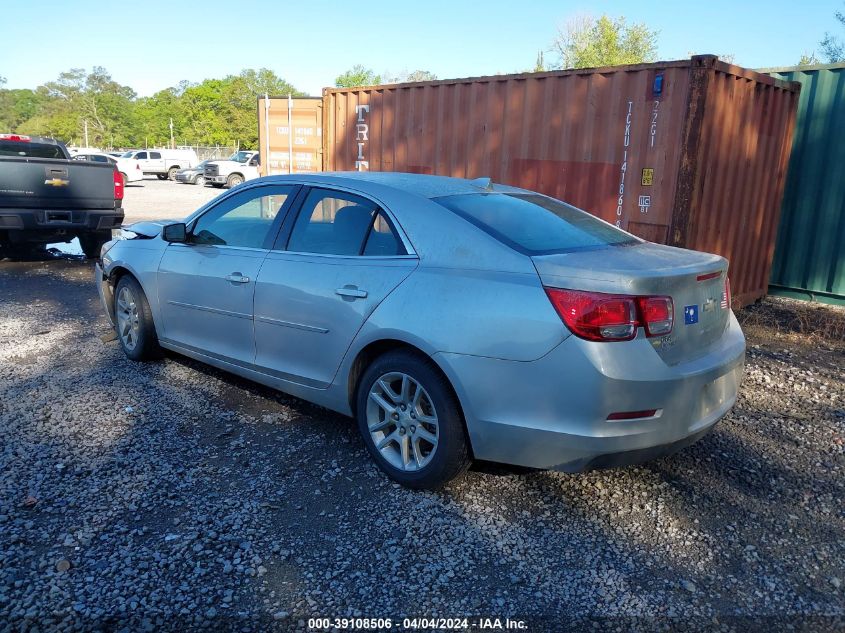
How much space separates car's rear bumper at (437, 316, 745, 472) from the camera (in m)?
2.95

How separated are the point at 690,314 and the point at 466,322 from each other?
1.02 metres

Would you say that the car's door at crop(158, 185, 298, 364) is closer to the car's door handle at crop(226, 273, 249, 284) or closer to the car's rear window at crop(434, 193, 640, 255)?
the car's door handle at crop(226, 273, 249, 284)

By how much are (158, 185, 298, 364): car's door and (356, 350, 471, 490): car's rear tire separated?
3.48 feet

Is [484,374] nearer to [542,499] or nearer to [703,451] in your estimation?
[542,499]

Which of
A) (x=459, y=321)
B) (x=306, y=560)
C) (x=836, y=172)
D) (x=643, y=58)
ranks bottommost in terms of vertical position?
(x=306, y=560)

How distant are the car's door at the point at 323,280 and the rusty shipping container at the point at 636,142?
3.92 meters

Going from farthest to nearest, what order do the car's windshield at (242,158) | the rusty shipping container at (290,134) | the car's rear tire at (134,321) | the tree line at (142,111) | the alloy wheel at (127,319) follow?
the tree line at (142,111)
the car's windshield at (242,158)
the rusty shipping container at (290,134)
the alloy wheel at (127,319)
the car's rear tire at (134,321)

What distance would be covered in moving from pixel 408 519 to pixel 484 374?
0.79 m

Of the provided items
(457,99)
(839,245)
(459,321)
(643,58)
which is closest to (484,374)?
(459,321)

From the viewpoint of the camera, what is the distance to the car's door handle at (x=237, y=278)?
14.2 ft

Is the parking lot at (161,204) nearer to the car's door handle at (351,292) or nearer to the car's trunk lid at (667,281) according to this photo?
the car's door handle at (351,292)

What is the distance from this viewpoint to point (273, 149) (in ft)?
36.5

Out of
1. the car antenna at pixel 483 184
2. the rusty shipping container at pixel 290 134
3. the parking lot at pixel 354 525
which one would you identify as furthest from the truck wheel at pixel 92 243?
the car antenna at pixel 483 184

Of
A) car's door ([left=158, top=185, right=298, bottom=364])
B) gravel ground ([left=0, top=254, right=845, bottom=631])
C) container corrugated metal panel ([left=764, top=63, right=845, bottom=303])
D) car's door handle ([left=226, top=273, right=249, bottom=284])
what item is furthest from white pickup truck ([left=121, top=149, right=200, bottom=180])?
gravel ground ([left=0, top=254, right=845, bottom=631])
